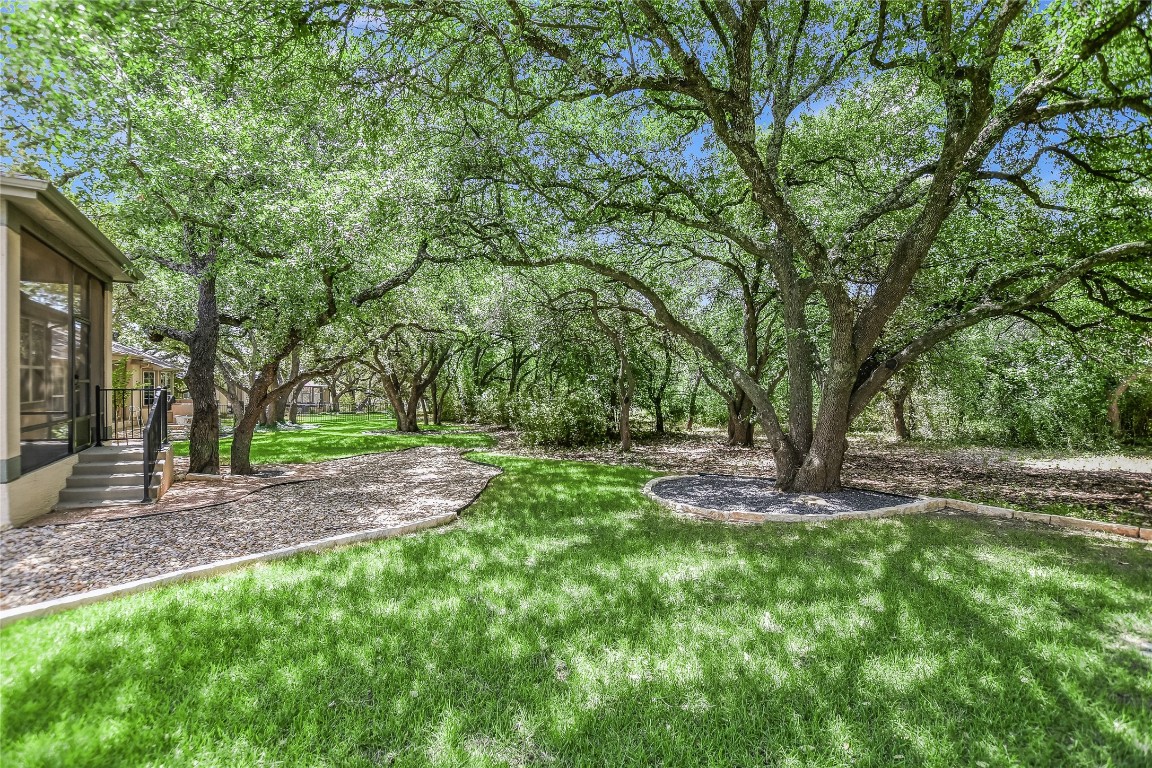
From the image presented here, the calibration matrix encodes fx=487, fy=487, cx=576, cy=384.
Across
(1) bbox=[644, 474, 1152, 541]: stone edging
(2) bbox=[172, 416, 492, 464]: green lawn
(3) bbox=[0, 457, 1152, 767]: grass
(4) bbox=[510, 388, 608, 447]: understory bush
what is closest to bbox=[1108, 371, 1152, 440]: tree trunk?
(1) bbox=[644, 474, 1152, 541]: stone edging

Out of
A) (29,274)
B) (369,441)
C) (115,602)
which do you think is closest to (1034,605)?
(115,602)

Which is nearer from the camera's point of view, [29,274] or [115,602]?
[115,602]

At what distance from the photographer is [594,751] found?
218 centimetres

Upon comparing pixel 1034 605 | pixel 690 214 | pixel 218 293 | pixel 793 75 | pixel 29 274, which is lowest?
pixel 1034 605

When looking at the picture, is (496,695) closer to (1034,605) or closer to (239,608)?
(239,608)

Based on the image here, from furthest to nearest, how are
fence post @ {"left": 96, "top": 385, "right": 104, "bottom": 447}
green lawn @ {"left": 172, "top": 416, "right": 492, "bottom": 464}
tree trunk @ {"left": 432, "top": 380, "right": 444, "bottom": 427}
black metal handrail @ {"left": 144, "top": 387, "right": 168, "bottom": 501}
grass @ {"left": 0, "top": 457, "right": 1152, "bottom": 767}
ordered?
tree trunk @ {"left": 432, "top": 380, "right": 444, "bottom": 427}
green lawn @ {"left": 172, "top": 416, "right": 492, "bottom": 464}
fence post @ {"left": 96, "top": 385, "right": 104, "bottom": 447}
black metal handrail @ {"left": 144, "top": 387, "right": 168, "bottom": 501}
grass @ {"left": 0, "top": 457, "right": 1152, "bottom": 767}

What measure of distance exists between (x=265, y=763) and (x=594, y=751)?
141 cm

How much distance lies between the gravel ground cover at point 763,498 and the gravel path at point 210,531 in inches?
134

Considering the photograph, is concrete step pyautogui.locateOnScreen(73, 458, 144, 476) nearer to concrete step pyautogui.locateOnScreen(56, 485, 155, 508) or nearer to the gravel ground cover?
concrete step pyautogui.locateOnScreen(56, 485, 155, 508)

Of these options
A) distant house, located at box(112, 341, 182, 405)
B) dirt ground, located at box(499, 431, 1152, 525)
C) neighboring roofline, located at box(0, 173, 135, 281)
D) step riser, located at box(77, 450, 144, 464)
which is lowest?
dirt ground, located at box(499, 431, 1152, 525)

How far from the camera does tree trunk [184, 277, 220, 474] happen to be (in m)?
8.77

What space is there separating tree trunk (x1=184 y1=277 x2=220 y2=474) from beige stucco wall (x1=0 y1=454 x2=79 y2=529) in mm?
2730

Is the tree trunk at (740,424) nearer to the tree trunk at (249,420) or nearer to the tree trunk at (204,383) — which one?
the tree trunk at (249,420)

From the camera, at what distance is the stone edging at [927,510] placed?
18.6ft
